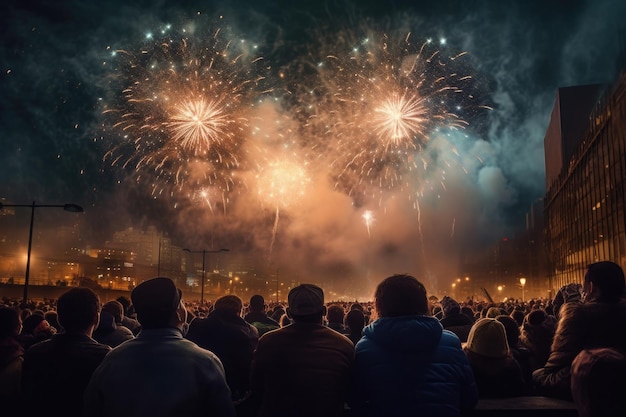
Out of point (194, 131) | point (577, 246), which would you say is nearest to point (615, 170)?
point (577, 246)

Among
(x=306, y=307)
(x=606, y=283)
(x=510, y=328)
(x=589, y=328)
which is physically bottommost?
(x=510, y=328)

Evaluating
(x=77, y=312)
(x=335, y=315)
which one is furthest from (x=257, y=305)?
(x=77, y=312)

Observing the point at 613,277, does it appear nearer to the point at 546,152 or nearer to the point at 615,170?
the point at 615,170

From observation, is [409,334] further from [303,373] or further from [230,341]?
[230,341]

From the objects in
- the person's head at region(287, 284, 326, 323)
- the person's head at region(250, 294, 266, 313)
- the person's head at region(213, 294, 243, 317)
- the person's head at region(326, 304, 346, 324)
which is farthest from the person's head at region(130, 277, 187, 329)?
the person's head at region(250, 294, 266, 313)

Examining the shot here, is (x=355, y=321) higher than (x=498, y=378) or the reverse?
higher
